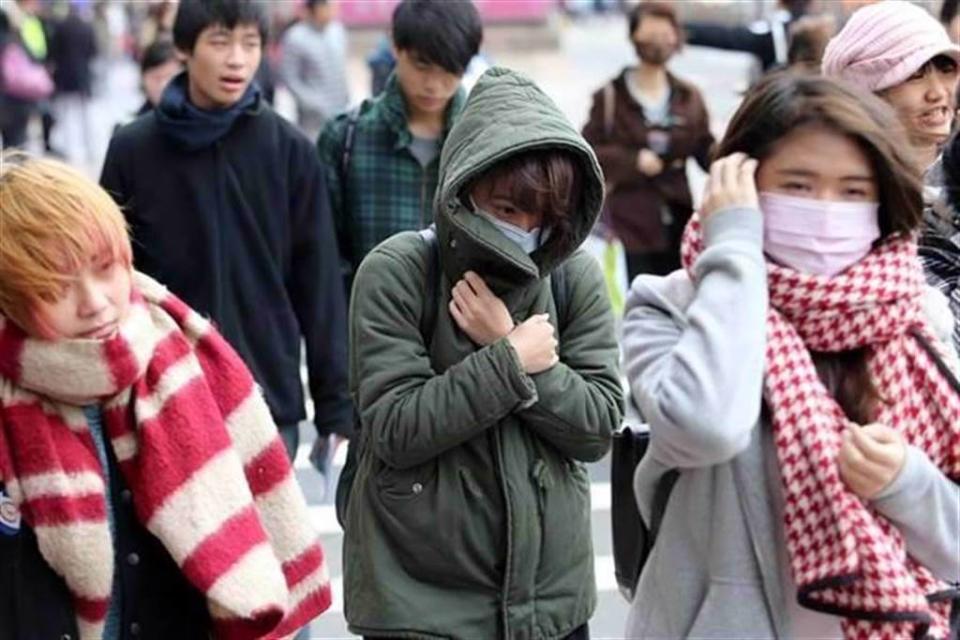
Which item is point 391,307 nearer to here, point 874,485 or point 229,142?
point 874,485

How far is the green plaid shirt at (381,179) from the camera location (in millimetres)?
5117

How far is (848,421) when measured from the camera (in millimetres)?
2494

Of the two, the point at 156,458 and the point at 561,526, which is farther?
the point at 561,526

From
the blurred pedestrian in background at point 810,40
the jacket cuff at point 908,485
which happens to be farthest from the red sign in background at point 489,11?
the jacket cuff at point 908,485

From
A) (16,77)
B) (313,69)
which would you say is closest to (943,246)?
(313,69)

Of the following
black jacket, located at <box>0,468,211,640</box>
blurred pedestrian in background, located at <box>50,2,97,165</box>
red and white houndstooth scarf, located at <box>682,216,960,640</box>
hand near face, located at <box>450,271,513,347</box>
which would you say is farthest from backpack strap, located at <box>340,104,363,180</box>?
blurred pedestrian in background, located at <box>50,2,97,165</box>

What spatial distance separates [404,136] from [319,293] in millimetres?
635

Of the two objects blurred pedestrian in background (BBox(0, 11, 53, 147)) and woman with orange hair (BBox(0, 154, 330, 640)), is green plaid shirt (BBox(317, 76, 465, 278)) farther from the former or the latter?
blurred pedestrian in background (BBox(0, 11, 53, 147))

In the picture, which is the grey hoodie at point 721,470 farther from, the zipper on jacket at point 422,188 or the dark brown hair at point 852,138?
the zipper on jacket at point 422,188

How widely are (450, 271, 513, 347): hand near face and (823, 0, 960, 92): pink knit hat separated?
1285 mm

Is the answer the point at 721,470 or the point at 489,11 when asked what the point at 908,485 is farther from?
the point at 489,11

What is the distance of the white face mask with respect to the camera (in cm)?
303

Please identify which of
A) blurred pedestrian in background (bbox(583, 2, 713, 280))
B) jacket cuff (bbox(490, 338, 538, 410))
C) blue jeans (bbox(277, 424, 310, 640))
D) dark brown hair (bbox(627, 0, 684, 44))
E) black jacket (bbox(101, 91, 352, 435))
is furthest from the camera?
dark brown hair (bbox(627, 0, 684, 44))

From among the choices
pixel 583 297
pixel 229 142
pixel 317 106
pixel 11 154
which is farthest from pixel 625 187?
pixel 317 106
